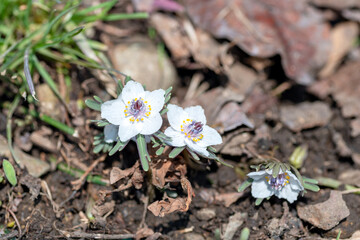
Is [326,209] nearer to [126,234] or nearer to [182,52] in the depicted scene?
[126,234]

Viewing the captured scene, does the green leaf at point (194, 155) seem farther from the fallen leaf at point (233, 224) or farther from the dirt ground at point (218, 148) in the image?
the fallen leaf at point (233, 224)

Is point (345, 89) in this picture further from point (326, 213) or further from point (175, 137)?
point (175, 137)

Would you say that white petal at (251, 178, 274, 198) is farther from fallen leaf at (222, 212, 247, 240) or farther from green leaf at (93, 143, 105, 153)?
green leaf at (93, 143, 105, 153)

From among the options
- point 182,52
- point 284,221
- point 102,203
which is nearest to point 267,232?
point 284,221

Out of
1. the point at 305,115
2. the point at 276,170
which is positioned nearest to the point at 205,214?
the point at 276,170

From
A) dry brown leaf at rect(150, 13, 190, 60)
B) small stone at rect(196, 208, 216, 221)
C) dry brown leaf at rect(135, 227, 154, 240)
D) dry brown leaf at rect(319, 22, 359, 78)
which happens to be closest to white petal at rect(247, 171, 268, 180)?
small stone at rect(196, 208, 216, 221)

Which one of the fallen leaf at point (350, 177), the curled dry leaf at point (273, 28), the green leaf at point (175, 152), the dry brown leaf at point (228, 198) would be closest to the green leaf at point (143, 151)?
the green leaf at point (175, 152)
